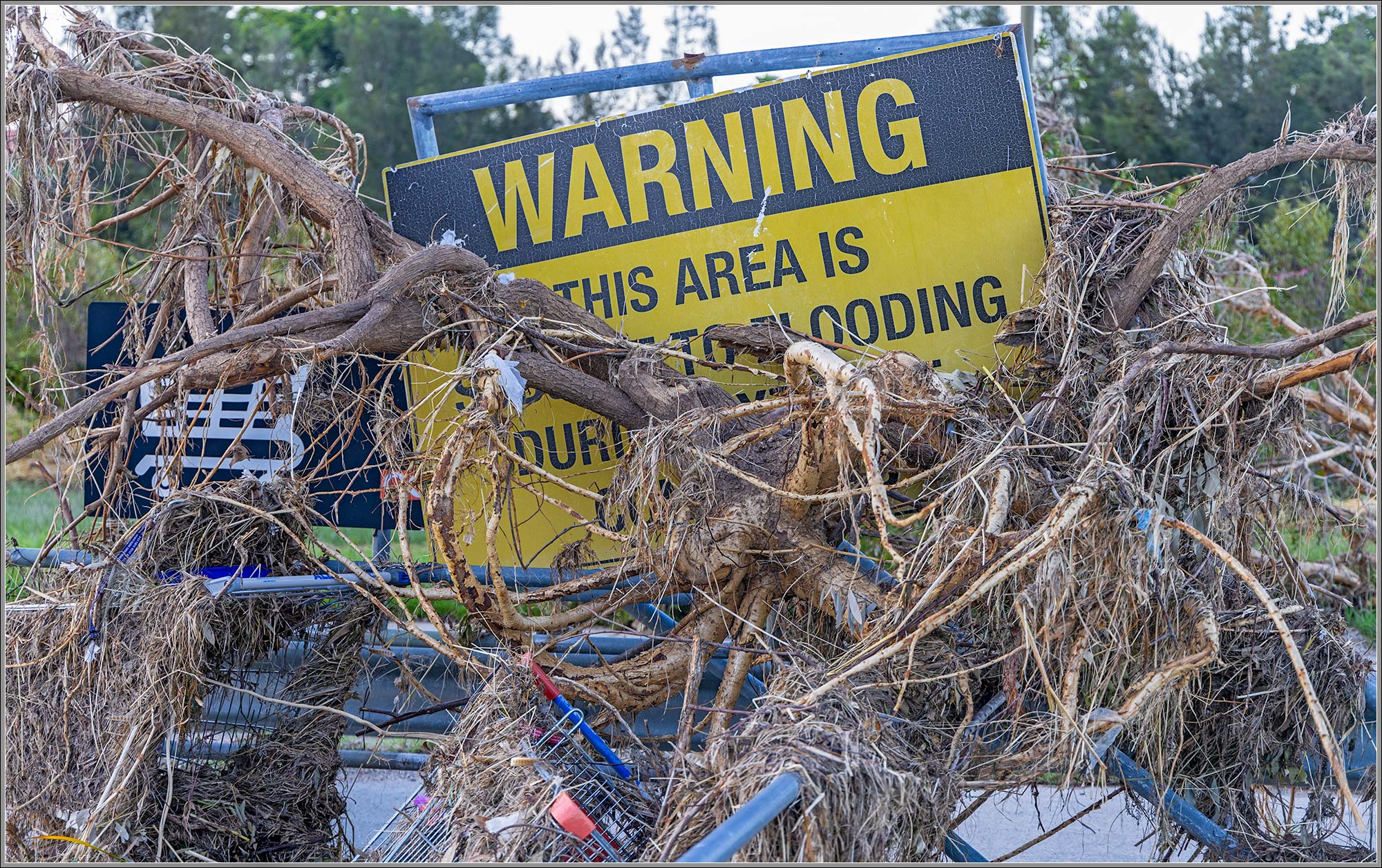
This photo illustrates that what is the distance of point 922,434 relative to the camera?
11.6ft

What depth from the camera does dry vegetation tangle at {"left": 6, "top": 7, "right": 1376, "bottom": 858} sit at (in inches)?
116

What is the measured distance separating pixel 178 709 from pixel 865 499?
8.10 feet

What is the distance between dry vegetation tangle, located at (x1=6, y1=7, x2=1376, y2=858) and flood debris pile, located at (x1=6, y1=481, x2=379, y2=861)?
0.05 m

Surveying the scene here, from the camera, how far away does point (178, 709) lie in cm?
358

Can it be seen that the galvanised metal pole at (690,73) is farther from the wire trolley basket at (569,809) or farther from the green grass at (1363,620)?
the green grass at (1363,620)

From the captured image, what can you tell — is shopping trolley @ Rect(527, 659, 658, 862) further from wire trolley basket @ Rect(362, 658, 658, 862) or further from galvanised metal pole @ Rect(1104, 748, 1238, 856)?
galvanised metal pole @ Rect(1104, 748, 1238, 856)

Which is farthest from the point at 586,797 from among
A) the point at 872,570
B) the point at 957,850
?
the point at 872,570

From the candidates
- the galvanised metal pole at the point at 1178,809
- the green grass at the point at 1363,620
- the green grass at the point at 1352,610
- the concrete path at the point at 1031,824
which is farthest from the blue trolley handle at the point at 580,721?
the green grass at the point at 1363,620

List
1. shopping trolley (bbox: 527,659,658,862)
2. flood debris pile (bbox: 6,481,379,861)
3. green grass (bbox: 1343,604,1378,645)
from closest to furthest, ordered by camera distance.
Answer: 1. shopping trolley (bbox: 527,659,658,862)
2. flood debris pile (bbox: 6,481,379,861)
3. green grass (bbox: 1343,604,1378,645)

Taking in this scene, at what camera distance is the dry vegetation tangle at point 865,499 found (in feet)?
9.68

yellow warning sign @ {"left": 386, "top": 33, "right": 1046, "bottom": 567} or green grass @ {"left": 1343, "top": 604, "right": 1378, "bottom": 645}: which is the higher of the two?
yellow warning sign @ {"left": 386, "top": 33, "right": 1046, "bottom": 567}

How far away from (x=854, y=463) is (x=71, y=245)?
129 inches

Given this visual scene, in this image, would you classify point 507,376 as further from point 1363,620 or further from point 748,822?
point 1363,620

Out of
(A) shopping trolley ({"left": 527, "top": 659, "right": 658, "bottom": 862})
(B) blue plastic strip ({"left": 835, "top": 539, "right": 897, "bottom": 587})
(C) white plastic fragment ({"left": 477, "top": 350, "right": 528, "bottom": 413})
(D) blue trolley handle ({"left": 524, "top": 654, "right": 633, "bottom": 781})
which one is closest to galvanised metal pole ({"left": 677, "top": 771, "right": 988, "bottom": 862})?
(A) shopping trolley ({"left": 527, "top": 659, "right": 658, "bottom": 862})
